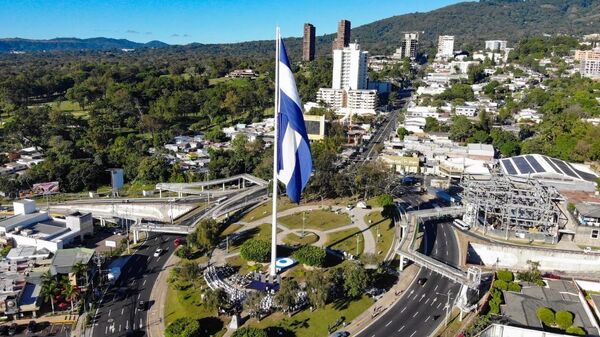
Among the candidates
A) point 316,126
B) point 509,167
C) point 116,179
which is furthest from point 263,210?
point 316,126

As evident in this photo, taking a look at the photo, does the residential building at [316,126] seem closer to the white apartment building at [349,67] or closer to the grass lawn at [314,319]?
the white apartment building at [349,67]

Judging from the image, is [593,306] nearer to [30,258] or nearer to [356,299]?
[356,299]

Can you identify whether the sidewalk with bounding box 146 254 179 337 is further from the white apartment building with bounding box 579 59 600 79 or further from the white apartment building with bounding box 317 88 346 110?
the white apartment building with bounding box 579 59 600 79

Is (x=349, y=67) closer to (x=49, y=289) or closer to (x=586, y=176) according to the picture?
(x=586, y=176)

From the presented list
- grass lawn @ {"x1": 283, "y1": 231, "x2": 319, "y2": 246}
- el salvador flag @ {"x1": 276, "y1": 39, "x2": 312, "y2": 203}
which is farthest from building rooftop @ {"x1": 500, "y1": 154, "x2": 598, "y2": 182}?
el salvador flag @ {"x1": 276, "y1": 39, "x2": 312, "y2": 203}

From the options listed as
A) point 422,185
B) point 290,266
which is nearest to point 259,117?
point 422,185
